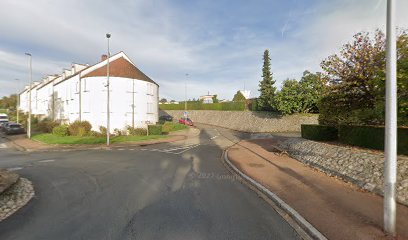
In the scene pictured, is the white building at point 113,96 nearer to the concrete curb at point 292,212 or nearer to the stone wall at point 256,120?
Answer: the stone wall at point 256,120

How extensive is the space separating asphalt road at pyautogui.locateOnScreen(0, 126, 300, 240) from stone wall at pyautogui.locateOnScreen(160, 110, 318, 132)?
25.3m

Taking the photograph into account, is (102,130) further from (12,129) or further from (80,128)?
(12,129)

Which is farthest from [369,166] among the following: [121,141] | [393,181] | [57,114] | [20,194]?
[57,114]

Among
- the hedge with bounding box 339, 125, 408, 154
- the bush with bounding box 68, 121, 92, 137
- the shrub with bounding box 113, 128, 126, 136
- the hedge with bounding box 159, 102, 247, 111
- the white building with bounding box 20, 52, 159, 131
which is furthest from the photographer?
the hedge with bounding box 159, 102, 247, 111

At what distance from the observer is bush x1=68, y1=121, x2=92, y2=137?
2658 cm

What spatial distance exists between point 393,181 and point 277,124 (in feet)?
103

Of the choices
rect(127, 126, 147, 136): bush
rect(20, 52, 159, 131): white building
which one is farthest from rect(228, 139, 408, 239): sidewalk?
rect(20, 52, 159, 131): white building

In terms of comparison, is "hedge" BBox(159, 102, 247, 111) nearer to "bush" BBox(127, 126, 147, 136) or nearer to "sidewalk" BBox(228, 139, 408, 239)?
"bush" BBox(127, 126, 147, 136)

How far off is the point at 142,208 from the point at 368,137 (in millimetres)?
9649

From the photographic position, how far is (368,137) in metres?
10.4

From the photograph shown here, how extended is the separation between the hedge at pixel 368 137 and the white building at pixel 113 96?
23600mm

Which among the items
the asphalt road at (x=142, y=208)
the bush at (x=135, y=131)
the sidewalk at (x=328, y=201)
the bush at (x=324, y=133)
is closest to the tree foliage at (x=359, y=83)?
the bush at (x=324, y=133)

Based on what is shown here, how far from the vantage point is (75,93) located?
30.4 metres

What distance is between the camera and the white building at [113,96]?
1120 inches
